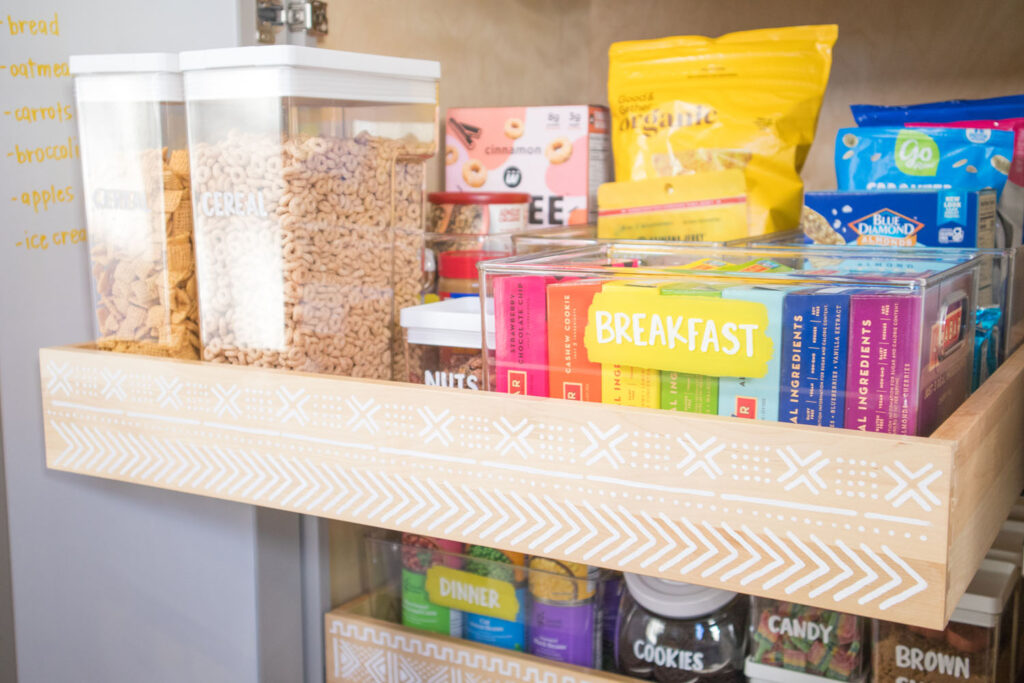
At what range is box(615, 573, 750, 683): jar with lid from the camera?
3.06ft

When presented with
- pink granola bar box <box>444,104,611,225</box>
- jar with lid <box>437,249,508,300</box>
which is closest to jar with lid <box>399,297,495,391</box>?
jar with lid <box>437,249,508,300</box>

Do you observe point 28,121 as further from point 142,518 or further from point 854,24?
point 854,24

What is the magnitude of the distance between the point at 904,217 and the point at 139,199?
2.57 ft

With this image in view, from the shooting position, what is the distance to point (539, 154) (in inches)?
Result: 47.8

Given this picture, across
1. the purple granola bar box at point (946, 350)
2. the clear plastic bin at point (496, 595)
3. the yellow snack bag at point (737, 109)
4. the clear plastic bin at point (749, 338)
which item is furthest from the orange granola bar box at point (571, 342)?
the yellow snack bag at point (737, 109)

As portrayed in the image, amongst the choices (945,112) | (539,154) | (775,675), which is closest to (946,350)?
(775,675)

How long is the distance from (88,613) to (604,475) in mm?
776

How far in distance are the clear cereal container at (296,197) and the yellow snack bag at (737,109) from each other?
346mm

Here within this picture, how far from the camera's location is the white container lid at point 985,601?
0.83 m

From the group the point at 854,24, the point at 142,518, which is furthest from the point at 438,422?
the point at 854,24

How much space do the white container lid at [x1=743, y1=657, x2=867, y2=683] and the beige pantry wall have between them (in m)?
0.72

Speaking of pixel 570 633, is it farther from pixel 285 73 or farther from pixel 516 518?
pixel 285 73

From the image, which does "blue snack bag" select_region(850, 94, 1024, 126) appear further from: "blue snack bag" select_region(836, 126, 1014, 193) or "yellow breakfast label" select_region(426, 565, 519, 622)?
"yellow breakfast label" select_region(426, 565, 519, 622)

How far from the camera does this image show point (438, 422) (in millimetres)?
708
